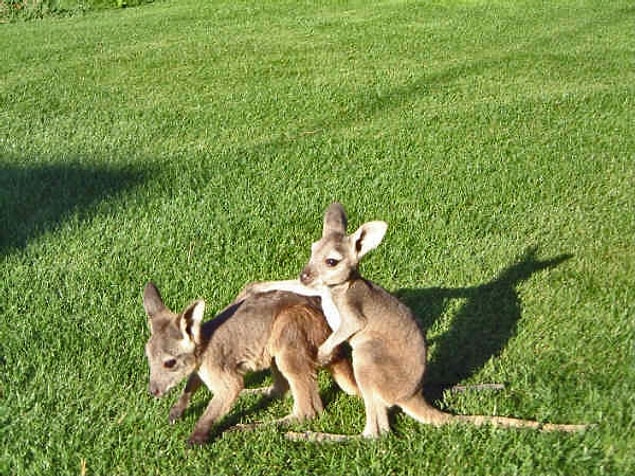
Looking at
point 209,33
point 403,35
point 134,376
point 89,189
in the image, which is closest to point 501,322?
point 134,376

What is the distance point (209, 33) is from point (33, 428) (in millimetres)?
11703

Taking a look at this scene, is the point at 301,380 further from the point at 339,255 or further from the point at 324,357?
the point at 339,255

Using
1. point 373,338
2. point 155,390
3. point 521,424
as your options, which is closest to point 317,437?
point 373,338

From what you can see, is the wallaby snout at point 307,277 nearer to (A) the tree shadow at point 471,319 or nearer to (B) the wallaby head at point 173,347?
(B) the wallaby head at point 173,347

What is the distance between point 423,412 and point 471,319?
47.6 inches

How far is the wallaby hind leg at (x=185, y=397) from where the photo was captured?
3.58m

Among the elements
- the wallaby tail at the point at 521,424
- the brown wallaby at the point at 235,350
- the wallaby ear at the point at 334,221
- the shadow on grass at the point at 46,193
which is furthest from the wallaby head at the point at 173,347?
the shadow on grass at the point at 46,193

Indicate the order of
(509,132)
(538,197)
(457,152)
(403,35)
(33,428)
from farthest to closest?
(403,35) → (509,132) → (457,152) → (538,197) → (33,428)

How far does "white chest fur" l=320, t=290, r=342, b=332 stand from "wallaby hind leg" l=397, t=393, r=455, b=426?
0.49 metres

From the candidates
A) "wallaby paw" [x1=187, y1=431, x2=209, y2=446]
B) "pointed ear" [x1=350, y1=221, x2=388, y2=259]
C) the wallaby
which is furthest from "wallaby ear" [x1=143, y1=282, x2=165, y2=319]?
"pointed ear" [x1=350, y1=221, x2=388, y2=259]

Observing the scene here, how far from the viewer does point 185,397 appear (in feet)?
12.0

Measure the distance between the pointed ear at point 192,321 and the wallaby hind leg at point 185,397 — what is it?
0.34 m

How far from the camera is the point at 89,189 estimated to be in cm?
642

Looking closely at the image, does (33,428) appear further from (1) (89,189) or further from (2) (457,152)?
(2) (457,152)
